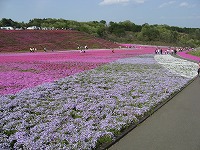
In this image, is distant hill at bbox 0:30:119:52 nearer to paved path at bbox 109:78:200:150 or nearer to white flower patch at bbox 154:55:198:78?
white flower patch at bbox 154:55:198:78

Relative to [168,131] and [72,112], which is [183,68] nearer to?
[72,112]

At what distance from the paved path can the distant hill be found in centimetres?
4926

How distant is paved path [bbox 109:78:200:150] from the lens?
342 inches

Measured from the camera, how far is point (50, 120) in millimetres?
10992

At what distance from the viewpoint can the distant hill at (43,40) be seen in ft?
206

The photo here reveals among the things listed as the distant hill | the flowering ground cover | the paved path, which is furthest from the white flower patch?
the distant hill

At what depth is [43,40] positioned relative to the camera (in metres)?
73.4

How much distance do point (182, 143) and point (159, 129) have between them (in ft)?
4.80

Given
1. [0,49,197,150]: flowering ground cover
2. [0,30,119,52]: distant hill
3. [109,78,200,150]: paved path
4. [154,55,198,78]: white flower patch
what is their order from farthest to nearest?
[0,30,119,52]: distant hill < [154,55,198,78]: white flower patch < [0,49,197,150]: flowering ground cover < [109,78,200,150]: paved path

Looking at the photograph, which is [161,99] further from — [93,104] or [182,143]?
[182,143]

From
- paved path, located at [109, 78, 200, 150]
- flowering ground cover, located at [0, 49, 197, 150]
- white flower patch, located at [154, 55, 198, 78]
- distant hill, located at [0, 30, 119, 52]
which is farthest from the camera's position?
A: distant hill, located at [0, 30, 119, 52]

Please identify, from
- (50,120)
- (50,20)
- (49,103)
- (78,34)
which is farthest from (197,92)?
(50,20)

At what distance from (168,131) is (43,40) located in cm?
6645

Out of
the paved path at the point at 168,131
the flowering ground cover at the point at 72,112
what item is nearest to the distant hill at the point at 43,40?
the flowering ground cover at the point at 72,112
